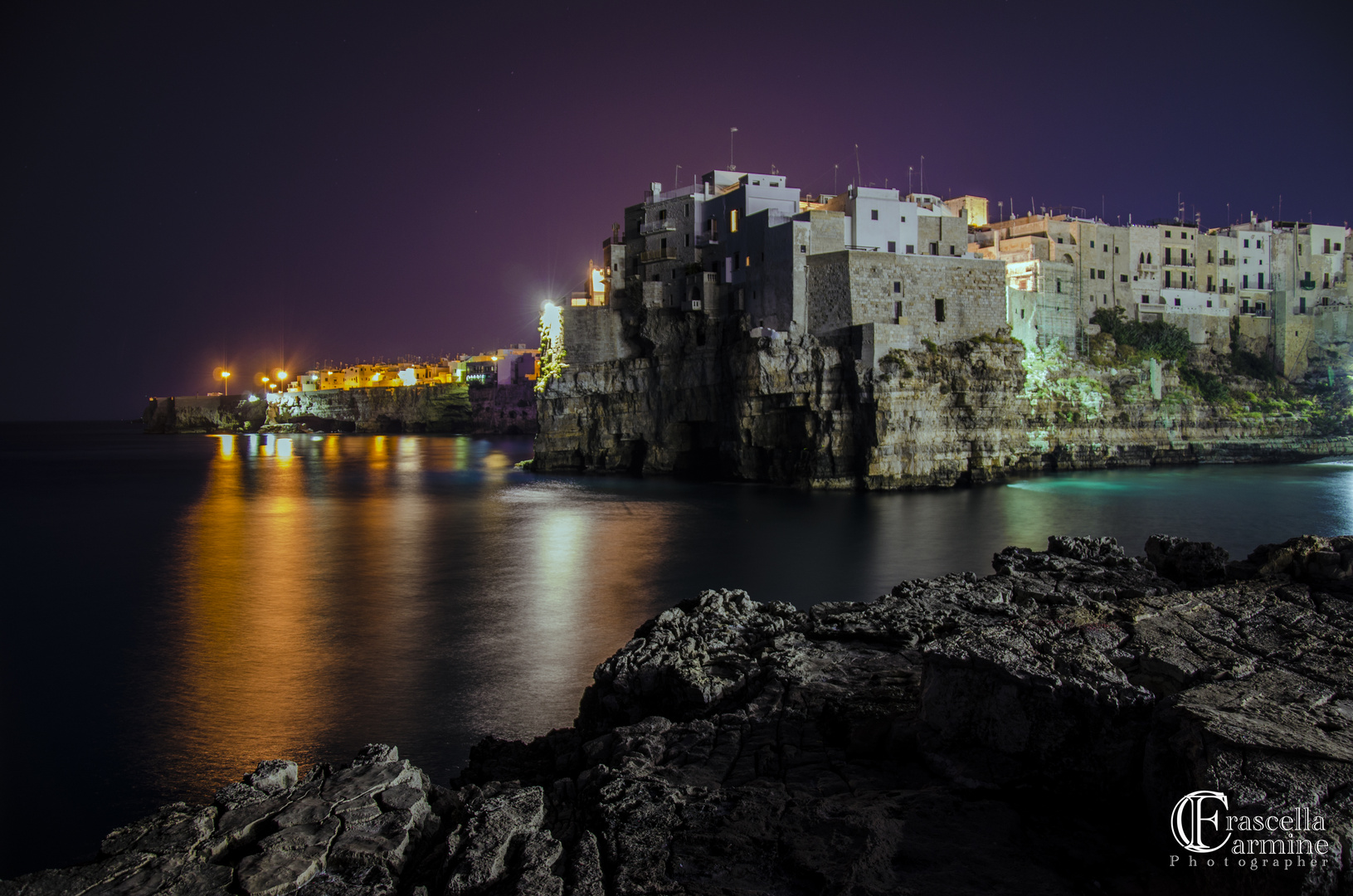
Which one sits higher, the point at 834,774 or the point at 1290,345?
the point at 1290,345

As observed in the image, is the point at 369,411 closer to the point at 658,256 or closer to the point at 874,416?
the point at 658,256

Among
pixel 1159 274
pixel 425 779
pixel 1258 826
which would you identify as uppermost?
pixel 1159 274

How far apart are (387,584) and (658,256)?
23644 mm

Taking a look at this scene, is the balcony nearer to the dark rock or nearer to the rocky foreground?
the dark rock

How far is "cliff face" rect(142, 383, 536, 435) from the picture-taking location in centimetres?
9212

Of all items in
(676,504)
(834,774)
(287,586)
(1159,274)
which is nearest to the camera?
(834,774)

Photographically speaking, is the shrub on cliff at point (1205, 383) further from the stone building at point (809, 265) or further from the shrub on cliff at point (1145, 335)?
the stone building at point (809, 265)

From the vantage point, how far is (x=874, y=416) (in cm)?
3325

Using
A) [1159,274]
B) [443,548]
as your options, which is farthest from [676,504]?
[1159,274]

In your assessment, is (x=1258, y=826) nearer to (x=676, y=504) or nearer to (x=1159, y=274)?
(x=676, y=504)

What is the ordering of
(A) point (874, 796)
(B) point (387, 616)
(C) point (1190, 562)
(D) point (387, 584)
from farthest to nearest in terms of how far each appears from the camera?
1. (D) point (387, 584)
2. (B) point (387, 616)
3. (C) point (1190, 562)
4. (A) point (874, 796)

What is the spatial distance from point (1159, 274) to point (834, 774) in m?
53.6

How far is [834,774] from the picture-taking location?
21.6ft

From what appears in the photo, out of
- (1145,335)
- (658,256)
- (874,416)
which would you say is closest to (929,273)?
(874,416)
